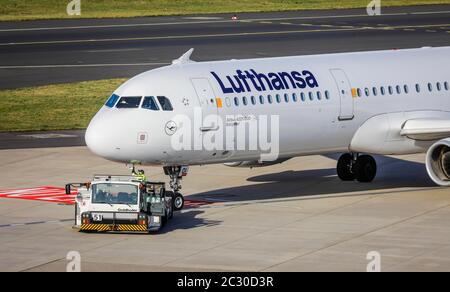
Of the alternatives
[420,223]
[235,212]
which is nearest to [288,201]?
[235,212]

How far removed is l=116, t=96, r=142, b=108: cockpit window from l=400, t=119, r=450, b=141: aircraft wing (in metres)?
9.95

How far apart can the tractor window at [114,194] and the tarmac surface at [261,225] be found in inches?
45.9

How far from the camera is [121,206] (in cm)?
3997

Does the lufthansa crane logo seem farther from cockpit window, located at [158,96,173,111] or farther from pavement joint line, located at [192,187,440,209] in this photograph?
pavement joint line, located at [192,187,440,209]

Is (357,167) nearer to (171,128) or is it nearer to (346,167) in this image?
(346,167)

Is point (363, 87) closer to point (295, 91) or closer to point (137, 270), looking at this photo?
point (295, 91)

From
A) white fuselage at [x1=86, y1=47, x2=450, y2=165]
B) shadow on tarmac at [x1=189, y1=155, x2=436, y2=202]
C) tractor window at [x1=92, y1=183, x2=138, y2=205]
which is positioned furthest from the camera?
shadow on tarmac at [x1=189, y1=155, x2=436, y2=202]

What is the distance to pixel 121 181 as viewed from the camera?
1619 inches

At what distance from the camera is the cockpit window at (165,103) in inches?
1667

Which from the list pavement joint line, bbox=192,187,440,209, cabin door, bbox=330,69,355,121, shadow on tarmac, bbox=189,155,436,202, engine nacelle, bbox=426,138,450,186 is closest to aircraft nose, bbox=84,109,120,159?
pavement joint line, bbox=192,187,440,209

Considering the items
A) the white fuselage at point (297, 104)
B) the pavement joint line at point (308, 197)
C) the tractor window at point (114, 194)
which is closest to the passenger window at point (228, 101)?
the white fuselage at point (297, 104)

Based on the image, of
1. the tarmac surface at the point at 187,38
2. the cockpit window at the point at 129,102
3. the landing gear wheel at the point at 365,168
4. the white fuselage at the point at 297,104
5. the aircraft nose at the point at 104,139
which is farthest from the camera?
the tarmac surface at the point at 187,38

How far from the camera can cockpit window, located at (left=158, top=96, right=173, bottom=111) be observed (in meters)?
42.3

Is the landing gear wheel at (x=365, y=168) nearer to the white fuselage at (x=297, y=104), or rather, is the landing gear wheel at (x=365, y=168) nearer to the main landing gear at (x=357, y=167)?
the main landing gear at (x=357, y=167)
